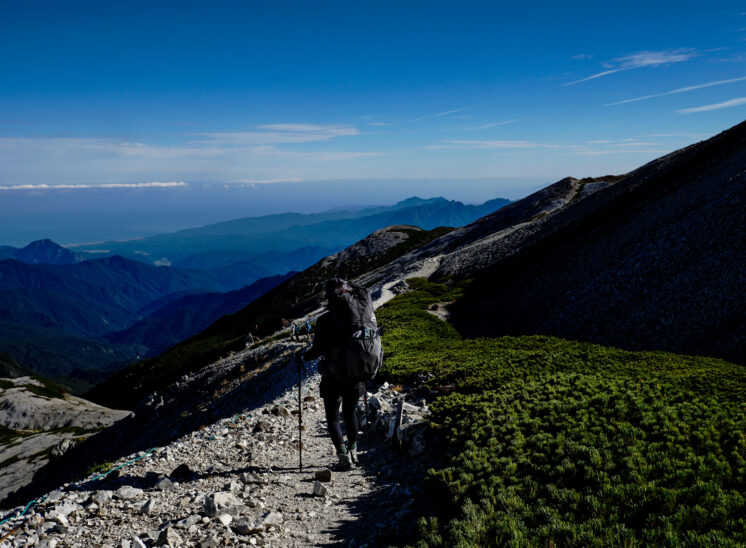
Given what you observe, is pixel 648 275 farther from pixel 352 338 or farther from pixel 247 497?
pixel 247 497

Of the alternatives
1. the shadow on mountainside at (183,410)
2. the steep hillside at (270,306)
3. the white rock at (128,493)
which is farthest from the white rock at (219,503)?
the steep hillside at (270,306)

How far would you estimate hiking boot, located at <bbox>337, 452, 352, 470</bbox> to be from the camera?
32.7ft

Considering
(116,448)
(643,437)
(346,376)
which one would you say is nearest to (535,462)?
(643,437)

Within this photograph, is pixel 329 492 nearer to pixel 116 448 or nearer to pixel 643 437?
pixel 643 437

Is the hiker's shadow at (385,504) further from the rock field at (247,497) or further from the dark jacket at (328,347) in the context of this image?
the dark jacket at (328,347)

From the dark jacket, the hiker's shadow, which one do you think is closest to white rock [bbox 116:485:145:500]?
the hiker's shadow

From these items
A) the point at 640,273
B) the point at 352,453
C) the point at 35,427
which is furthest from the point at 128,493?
the point at 35,427

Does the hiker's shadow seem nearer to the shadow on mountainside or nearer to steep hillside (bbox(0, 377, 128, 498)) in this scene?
the shadow on mountainside

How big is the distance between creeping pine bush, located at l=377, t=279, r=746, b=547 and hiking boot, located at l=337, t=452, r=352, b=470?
223 cm

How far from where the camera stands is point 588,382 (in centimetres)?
1149

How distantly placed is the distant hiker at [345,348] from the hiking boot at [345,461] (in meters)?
0.30

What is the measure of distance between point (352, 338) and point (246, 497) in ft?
12.5

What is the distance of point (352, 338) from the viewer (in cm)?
897

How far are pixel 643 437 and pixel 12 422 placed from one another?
11633cm
